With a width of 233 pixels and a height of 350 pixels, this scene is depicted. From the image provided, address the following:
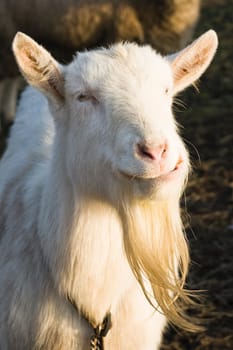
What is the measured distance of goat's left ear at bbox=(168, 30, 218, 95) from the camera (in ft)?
12.8

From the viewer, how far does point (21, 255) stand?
4.09 metres

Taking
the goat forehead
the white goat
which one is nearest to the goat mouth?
the white goat

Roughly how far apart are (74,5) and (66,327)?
3.95 m

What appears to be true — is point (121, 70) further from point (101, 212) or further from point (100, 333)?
point (100, 333)

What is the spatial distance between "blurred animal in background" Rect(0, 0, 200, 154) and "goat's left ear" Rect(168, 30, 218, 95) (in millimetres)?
3198

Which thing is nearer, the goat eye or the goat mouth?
the goat mouth

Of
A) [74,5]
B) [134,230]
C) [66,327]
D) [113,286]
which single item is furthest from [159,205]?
[74,5]

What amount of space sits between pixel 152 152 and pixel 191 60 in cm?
90

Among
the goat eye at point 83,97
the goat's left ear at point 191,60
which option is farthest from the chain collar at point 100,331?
the goat's left ear at point 191,60

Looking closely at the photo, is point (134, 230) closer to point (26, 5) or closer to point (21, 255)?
point (21, 255)

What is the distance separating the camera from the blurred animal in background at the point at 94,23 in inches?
281

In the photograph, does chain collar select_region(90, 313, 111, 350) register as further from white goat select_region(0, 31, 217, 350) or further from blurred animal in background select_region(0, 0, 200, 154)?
blurred animal in background select_region(0, 0, 200, 154)

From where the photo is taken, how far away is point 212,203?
21.9ft

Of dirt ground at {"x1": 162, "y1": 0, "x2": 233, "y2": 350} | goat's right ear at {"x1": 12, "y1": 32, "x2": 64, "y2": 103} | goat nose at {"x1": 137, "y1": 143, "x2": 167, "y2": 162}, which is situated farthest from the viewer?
dirt ground at {"x1": 162, "y1": 0, "x2": 233, "y2": 350}
